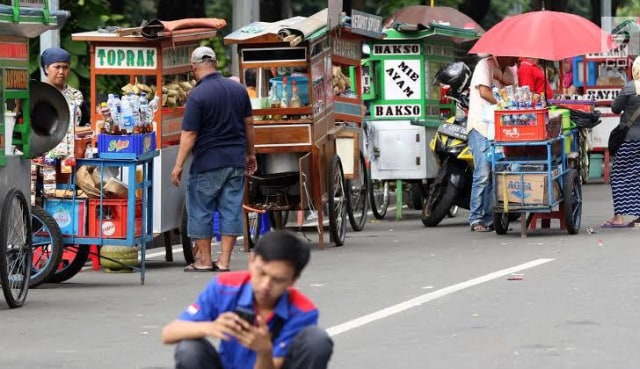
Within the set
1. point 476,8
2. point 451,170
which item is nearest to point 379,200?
point 451,170

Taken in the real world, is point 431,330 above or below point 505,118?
below

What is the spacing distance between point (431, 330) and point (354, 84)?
345 inches

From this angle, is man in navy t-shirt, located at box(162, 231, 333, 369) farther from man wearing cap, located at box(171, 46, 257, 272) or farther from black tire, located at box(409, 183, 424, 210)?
black tire, located at box(409, 183, 424, 210)

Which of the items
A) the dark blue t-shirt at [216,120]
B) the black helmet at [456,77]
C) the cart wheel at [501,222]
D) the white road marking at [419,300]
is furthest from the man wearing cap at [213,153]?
the black helmet at [456,77]

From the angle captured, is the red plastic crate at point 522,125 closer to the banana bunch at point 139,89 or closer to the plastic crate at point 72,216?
the banana bunch at point 139,89

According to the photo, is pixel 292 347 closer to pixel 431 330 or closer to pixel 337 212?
pixel 431 330

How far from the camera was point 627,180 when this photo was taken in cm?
1778

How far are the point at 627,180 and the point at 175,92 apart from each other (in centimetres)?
541

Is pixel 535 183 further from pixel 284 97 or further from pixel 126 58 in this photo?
pixel 126 58

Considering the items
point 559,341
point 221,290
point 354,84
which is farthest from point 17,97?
point 354,84

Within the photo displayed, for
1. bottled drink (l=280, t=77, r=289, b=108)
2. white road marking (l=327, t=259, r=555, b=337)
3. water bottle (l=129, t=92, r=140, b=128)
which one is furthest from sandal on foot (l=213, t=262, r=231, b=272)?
bottled drink (l=280, t=77, r=289, b=108)

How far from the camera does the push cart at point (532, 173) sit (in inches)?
648

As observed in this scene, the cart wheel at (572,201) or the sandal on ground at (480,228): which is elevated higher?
the cart wheel at (572,201)

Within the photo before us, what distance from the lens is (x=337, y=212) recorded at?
640 inches
